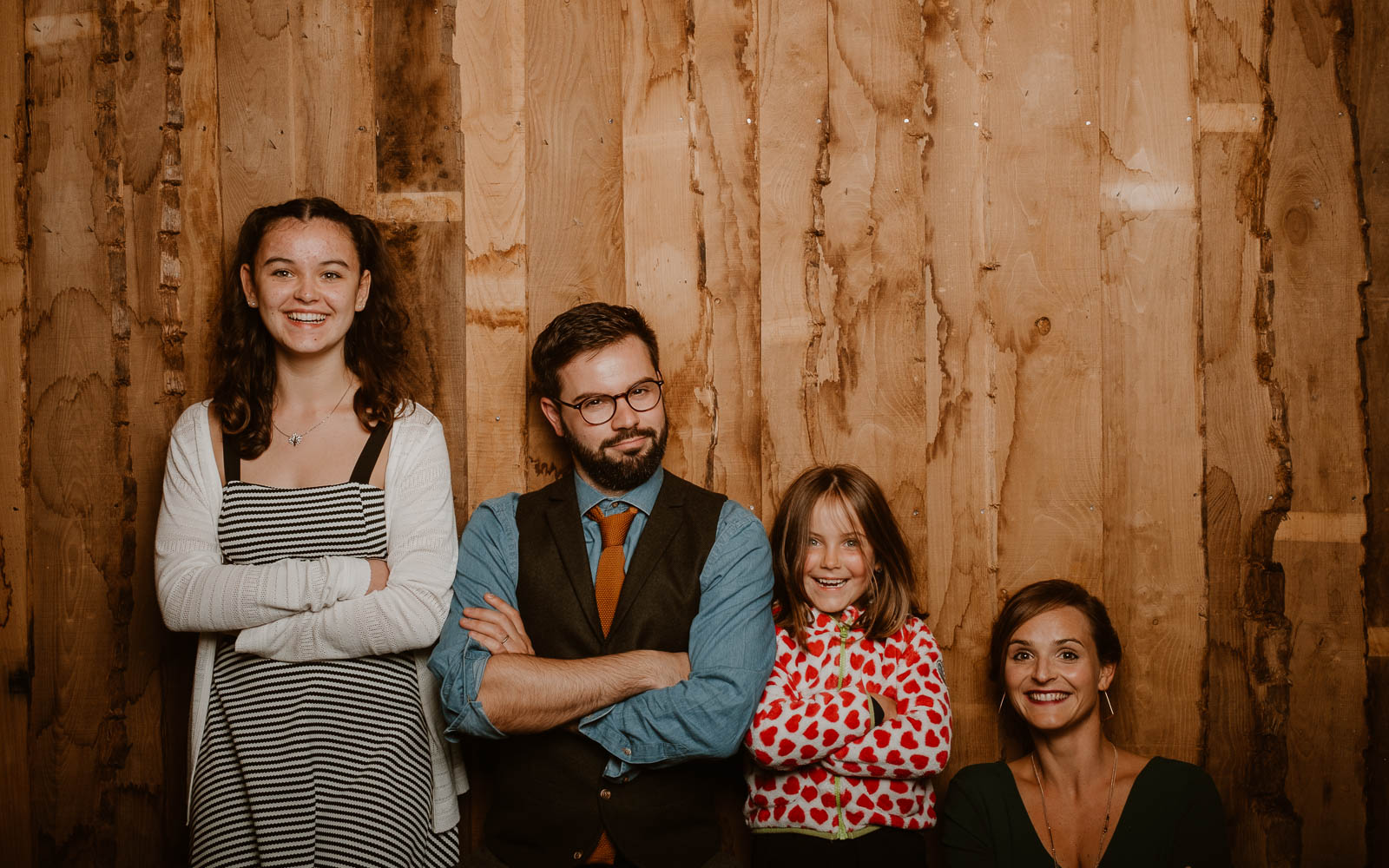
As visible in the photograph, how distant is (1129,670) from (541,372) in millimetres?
1836

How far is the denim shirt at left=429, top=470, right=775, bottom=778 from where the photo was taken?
1.92 meters

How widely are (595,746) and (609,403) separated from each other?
0.83 metres

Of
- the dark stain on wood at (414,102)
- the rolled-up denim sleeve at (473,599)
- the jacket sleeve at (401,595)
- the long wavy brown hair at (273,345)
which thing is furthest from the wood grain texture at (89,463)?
the rolled-up denim sleeve at (473,599)

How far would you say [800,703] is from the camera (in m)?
2.03

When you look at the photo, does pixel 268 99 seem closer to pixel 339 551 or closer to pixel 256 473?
pixel 256 473

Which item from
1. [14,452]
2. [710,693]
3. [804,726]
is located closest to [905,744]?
[804,726]

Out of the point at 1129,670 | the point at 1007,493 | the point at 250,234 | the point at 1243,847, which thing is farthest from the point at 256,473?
the point at 1243,847

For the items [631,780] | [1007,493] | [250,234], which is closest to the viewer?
[631,780]

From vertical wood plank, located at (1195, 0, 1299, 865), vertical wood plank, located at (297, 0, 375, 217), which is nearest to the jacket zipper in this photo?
vertical wood plank, located at (1195, 0, 1299, 865)

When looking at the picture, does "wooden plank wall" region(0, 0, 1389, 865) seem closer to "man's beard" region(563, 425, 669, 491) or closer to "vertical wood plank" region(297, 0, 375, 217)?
"vertical wood plank" region(297, 0, 375, 217)

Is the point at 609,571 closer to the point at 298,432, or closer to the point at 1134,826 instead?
the point at 298,432

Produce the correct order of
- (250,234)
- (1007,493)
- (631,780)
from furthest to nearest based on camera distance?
(1007,493)
(250,234)
(631,780)

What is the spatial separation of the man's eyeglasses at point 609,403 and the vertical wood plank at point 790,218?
41 centimetres

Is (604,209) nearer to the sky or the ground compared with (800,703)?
nearer to the sky
